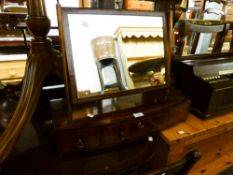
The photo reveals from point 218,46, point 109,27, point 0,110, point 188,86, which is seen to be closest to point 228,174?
point 188,86

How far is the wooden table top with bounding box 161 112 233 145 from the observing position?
2.36 ft

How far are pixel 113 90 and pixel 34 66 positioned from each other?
0.27 metres

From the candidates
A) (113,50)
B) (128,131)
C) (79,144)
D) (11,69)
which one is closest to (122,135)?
(128,131)

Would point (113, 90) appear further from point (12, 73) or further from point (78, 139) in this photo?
point (12, 73)

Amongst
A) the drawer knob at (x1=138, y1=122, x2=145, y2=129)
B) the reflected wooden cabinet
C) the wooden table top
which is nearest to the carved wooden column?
the drawer knob at (x1=138, y1=122, x2=145, y2=129)

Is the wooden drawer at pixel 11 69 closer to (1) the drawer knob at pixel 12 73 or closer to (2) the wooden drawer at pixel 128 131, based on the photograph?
(1) the drawer knob at pixel 12 73

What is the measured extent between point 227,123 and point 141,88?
40 centimetres

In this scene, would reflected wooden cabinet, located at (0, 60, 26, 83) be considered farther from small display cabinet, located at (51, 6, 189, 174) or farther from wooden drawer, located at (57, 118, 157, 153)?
wooden drawer, located at (57, 118, 157, 153)

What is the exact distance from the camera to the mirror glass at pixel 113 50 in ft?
1.99

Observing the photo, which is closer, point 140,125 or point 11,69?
point 140,125

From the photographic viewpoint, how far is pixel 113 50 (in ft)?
2.25

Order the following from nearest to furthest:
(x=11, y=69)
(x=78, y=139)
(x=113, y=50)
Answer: (x=78, y=139)
(x=113, y=50)
(x=11, y=69)

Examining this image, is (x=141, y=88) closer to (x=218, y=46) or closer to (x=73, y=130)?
(x=73, y=130)

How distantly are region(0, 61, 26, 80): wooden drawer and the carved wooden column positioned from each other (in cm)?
138
